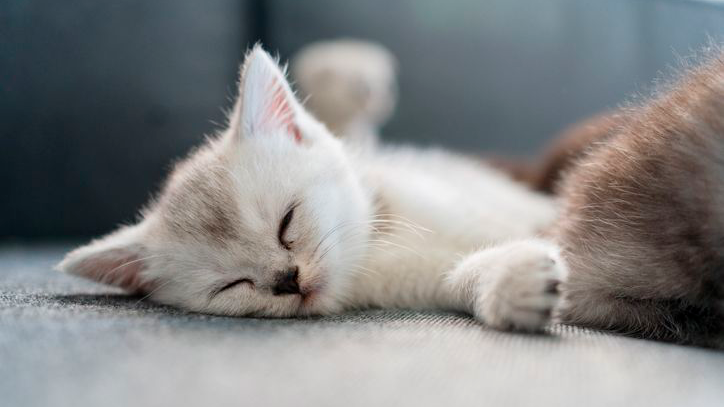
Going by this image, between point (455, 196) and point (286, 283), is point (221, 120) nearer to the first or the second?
point (455, 196)

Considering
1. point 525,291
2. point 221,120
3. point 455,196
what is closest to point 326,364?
point 525,291

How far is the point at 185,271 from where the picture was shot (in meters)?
1.00

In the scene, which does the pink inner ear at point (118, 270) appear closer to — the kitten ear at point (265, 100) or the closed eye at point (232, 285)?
the closed eye at point (232, 285)

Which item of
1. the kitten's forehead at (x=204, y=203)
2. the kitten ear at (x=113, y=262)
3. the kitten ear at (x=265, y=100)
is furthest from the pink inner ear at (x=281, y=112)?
the kitten ear at (x=113, y=262)

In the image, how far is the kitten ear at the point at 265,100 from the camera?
3.50 feet

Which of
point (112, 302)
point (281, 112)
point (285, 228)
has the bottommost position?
point (112, 302)

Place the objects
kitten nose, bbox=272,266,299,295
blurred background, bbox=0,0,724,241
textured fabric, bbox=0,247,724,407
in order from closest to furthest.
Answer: textured fabric, bbox=0,247,724,407, kitten nose, bbox=272,266,299,295, blurred background, bbox=0,0,724,241

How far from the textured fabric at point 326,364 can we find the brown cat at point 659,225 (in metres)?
0.07

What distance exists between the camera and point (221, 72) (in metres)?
2.06

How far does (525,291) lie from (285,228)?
37 centimetres

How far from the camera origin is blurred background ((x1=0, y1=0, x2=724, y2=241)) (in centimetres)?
179

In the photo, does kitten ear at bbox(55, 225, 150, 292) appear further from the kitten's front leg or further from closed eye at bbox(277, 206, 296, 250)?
the kitten's front leg

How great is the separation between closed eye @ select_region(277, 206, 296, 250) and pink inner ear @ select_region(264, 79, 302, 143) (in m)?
0.21

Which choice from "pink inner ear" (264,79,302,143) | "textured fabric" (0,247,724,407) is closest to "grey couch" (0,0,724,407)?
"textured fabric" (0,247,724,407)
